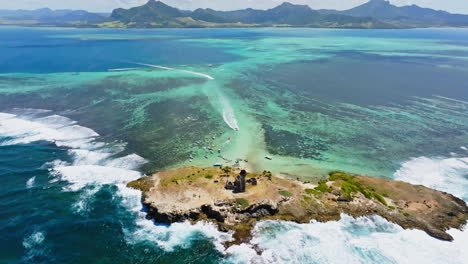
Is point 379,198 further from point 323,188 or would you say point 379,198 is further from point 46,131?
point 46,131

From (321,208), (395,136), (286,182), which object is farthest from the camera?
(395,136)

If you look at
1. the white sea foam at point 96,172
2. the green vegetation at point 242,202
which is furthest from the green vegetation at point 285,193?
the white sea foam at point 96,172

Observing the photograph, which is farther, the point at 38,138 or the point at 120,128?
the point at 120,128

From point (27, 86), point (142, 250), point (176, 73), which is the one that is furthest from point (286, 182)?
point (27, 86)

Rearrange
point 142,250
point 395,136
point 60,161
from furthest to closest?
point 395,136 < point 60,161 < point 142,250

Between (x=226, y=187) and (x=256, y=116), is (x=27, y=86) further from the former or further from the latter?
(x=226, y=187)

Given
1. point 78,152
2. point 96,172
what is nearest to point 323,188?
point 96,172

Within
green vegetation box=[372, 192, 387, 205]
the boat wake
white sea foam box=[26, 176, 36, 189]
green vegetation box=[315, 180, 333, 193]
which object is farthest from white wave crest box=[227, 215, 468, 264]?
the boat wake
